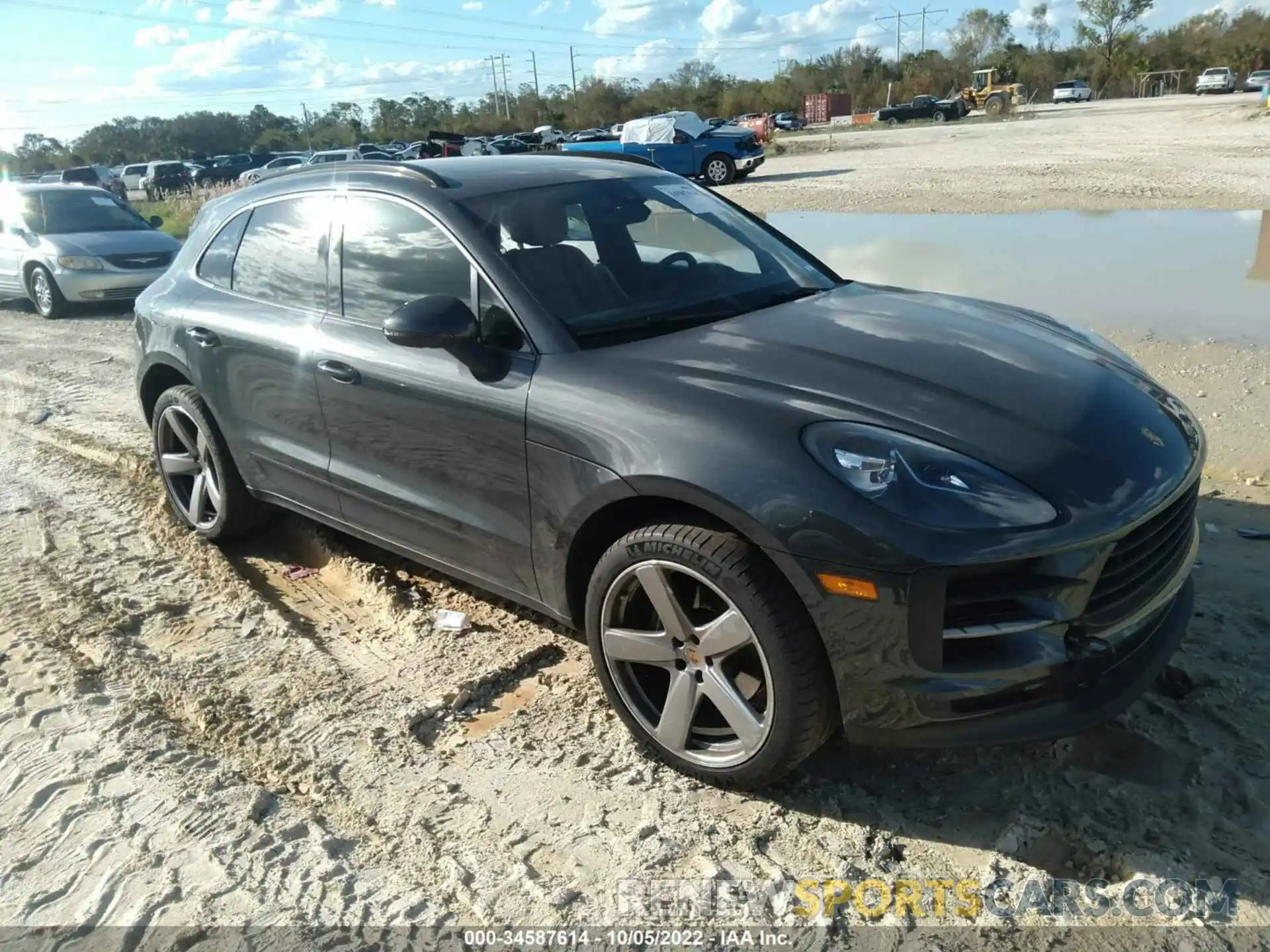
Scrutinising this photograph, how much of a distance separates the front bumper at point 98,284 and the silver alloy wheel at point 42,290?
0.28 meters

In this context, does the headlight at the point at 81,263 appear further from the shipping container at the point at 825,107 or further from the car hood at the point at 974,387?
the shipping container at the point at 825,107

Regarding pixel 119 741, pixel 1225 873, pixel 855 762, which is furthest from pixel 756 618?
pixel 119 741

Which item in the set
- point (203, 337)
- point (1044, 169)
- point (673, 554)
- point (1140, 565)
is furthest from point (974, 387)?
point (1044, 169)

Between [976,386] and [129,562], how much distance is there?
12.9 ft

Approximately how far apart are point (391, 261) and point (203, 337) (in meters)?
1.28

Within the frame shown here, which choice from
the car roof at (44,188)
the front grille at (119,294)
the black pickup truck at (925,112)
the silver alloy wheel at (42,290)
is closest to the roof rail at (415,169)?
the front grille at (119,294)

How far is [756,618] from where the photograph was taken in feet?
8.58

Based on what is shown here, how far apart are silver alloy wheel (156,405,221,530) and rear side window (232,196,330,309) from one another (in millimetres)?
814

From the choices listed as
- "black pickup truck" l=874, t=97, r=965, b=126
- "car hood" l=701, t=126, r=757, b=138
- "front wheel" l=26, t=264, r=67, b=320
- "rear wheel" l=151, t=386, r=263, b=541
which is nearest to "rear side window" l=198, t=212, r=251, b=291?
"rear wheel" l=151, t=386, r=263, b=541

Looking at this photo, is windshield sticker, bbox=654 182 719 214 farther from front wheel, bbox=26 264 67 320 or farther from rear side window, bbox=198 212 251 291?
front wheel, bbox=26 264 67 320

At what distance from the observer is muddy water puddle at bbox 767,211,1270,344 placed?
27.3 ft

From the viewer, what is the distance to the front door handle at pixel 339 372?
3.69m

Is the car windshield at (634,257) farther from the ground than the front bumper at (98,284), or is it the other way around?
the car windshield at (634,257)

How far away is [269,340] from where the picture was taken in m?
4.09
